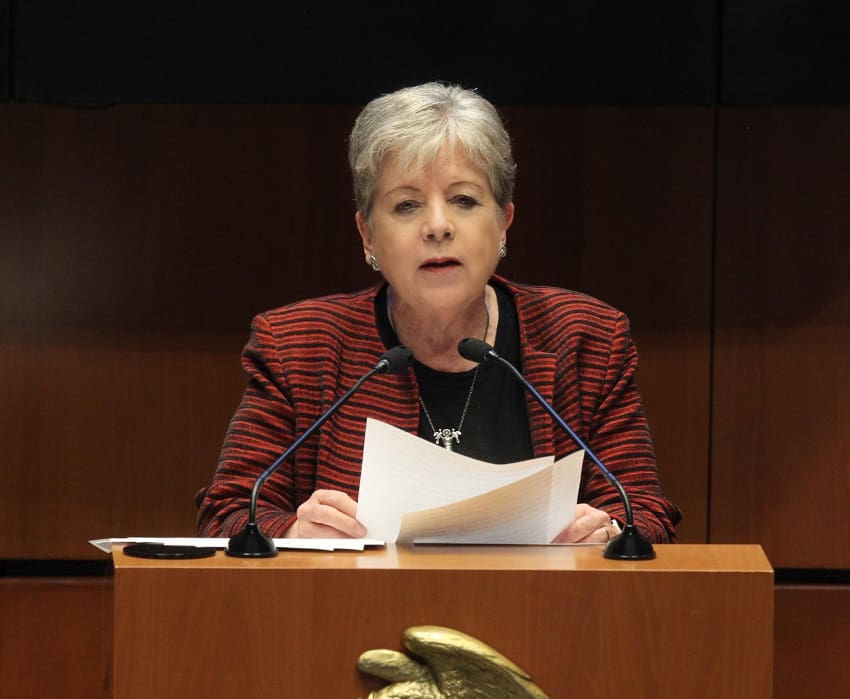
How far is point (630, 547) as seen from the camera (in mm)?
1566

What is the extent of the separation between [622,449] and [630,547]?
0.75m

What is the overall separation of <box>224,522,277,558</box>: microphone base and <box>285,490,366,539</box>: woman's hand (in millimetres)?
249

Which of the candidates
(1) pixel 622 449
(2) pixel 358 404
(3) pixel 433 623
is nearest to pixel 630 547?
(3) pixel 433 623

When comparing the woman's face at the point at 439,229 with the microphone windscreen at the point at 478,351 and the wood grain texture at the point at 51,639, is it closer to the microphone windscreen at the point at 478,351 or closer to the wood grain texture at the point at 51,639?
the microphone windscreen at the point at 478,351

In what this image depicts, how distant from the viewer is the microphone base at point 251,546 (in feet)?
5.14

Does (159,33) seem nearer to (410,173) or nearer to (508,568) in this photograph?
(410,173)

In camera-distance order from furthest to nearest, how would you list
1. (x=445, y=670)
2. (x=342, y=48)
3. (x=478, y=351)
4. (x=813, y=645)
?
1. (x=813, y=645)
2. (x=342, y=48)
3. (x=478, y=351)
4. (x=445, y=670)

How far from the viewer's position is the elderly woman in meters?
2.25

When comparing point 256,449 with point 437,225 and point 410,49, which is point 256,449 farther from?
point 410,49

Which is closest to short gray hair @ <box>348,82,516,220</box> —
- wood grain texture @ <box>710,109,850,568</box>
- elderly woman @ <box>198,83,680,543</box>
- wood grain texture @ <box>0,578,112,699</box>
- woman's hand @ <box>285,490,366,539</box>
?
elderly woman @ <box>198,83,680,543</box>

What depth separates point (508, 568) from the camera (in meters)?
1.51

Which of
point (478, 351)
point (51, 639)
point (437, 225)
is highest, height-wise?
point (437, 225)

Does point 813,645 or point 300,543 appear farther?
point 813,645

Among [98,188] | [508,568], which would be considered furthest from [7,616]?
[508,568]
